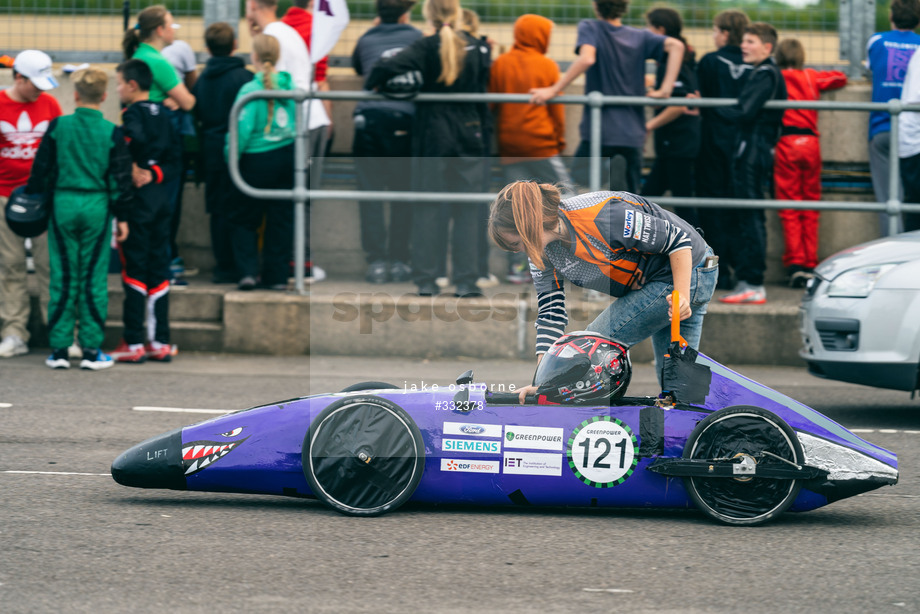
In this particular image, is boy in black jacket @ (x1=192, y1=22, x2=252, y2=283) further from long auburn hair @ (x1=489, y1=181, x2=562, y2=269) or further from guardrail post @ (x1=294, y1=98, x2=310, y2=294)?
long auburn hair @ (x1=489, y1=181, x2=562, y2=269)

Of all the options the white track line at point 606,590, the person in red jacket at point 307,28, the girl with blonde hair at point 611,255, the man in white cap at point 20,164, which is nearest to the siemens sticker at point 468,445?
the girl with blonde hair at point 611,255

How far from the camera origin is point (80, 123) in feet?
26.8

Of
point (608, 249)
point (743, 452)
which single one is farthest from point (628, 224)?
point (743, 452)

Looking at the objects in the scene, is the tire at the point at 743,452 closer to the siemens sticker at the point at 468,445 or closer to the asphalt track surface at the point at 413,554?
the asphalt track surface at the point at 413,554

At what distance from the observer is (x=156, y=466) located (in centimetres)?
486

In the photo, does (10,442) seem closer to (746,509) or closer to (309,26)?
(746,509)

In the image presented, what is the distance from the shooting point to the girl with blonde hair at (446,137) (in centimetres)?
863

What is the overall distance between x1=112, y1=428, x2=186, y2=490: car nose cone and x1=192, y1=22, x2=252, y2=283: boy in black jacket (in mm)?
4540

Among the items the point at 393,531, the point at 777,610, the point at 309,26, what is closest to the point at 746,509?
the point at 777,610

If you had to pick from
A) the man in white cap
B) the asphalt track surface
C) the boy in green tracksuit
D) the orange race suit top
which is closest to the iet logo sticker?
the orange race suit top

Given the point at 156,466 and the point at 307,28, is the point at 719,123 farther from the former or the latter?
the point at 156,466

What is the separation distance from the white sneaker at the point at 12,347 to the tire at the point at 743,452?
19.7 ft

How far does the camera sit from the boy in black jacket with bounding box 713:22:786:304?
28.7 ft

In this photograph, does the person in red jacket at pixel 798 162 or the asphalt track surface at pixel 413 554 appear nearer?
the asphalt track surface at pixel 413 554
